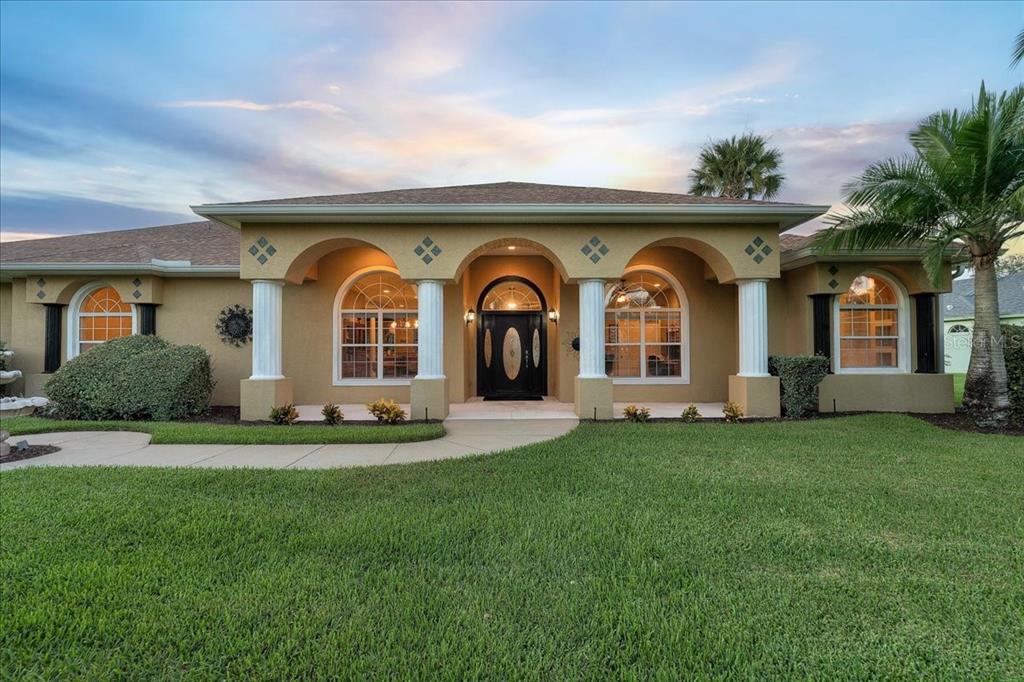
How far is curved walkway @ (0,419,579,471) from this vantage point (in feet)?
18.5

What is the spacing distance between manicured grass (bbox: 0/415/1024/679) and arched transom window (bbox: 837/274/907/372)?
586 centimetres

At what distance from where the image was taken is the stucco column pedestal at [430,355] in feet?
28.5

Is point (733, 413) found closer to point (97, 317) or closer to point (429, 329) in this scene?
point (429, 329)

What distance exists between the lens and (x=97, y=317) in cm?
1105

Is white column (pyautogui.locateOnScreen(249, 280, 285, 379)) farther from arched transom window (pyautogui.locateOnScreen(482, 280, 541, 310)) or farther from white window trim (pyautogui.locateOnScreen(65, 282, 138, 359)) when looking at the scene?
arched transom window (pyautogui.locateOnScreen(482, 280, 541, 310))

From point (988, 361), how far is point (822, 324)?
2.59 metres

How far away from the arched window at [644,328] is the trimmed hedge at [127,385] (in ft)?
30.6

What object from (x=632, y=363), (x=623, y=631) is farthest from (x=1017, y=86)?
(x=623, y=631)

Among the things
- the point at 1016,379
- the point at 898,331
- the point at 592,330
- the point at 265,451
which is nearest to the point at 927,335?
the point at 898,331

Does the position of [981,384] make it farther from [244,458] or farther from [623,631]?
[244,458]

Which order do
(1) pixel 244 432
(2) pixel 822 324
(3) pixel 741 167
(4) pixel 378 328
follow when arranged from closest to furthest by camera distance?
(1) pixel 244 432 < (2) pixel 822 324 < (4) pixel 378 328 < (3) pixel 741 167

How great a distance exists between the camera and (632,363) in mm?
11375

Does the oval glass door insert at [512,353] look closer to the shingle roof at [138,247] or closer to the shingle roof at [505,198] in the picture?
the shingle roof at [505,198]

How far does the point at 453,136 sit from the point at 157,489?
12521 millimetres
